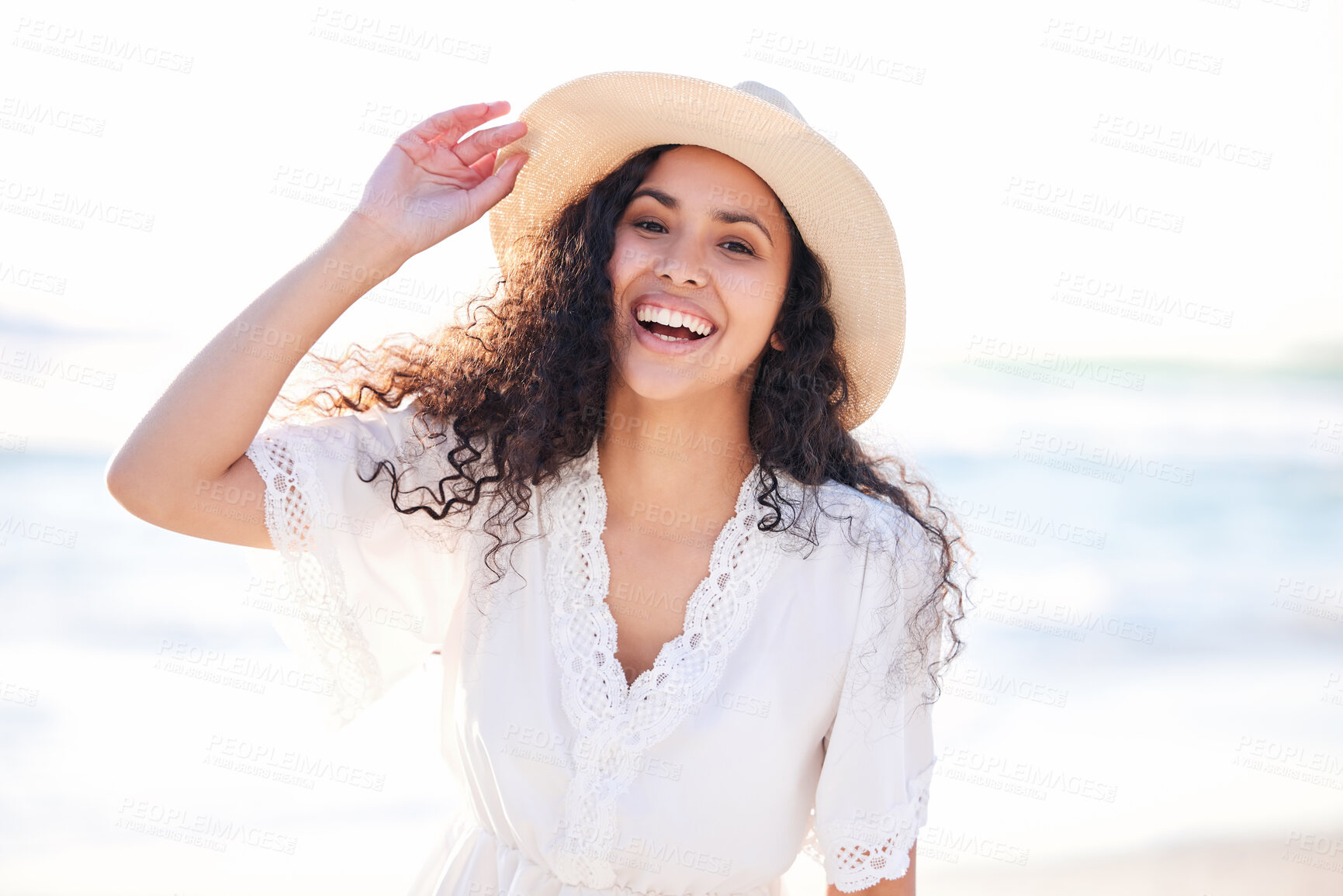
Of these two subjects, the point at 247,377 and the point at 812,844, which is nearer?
the point at 247,377

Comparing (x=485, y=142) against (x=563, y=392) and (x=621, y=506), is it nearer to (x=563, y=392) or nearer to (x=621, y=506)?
(x=563, y=392)

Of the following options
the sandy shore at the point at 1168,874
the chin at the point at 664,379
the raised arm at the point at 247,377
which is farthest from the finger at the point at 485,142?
the sandy shore at the point at 1168,874

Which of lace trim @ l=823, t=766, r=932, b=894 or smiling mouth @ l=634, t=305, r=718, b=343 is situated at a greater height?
smiling mouth @ l=634, t=305, r=718, b=343

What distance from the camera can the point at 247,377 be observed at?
1.87 m

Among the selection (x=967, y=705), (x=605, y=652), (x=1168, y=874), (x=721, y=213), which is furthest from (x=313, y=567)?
(x=967, y=705)

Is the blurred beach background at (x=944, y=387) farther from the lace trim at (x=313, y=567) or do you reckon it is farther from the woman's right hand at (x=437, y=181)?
the woman's right hand at (x=437, y=181)

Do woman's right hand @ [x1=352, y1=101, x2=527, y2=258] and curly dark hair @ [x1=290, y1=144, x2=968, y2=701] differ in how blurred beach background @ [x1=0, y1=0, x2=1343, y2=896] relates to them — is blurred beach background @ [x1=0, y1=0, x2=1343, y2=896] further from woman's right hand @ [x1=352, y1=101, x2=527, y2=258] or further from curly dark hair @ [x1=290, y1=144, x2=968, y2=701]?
woman's right hand @ [x1=352, y1=101, x2=527, y2=258]

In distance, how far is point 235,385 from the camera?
1867 millimetres

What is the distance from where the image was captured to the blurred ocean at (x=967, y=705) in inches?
171

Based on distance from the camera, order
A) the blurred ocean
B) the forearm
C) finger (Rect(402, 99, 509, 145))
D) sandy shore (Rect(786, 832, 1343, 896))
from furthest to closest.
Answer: the blurred ocean → sandy shore (Rect(786, 832, 1343, 896)) → finger (Rect(402, 99, 509, 145)) → the forearm

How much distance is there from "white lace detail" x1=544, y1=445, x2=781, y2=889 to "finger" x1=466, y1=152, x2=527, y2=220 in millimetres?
531

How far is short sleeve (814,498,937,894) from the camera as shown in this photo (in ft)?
7.09

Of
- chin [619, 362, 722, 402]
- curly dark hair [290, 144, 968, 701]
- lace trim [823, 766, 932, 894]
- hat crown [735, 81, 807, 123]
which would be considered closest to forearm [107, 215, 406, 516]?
curly dark hair [290, 144, 968, 701]

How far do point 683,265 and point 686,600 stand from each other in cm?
64
